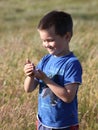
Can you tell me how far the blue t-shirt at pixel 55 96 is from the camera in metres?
3.77

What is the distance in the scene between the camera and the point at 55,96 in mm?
3834

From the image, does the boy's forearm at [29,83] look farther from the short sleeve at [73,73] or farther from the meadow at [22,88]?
the meadow at [22,88]

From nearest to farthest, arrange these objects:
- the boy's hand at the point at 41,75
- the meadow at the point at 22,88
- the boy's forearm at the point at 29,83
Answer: the boy's hand at the point at 41,75 < the boy's forearm at the point at 29,83 < the meadow at the point at 22,88

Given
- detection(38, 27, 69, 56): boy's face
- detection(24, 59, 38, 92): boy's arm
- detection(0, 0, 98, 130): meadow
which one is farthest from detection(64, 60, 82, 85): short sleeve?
detection(0, 0, 98, 130): meadow

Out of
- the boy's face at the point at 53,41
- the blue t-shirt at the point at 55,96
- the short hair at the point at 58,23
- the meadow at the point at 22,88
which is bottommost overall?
the meadow at the point at 22,88

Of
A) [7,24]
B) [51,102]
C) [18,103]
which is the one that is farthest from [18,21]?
[51,102]

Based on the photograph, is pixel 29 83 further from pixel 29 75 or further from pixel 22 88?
pixel 22 88

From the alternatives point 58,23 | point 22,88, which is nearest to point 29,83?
point 58,23

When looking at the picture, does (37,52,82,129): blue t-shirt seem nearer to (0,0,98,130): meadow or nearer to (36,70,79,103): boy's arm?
(36,70,79,103): boy's arm

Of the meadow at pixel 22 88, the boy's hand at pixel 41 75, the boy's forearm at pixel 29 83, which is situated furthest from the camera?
the meadow at pixel 22 88

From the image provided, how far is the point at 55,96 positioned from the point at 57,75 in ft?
0.47

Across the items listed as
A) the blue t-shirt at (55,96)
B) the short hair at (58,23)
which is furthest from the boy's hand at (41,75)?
the short hair at (58,23)

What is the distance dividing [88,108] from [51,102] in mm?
1498

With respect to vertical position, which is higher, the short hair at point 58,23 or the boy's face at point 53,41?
the short hair at point 58,23
